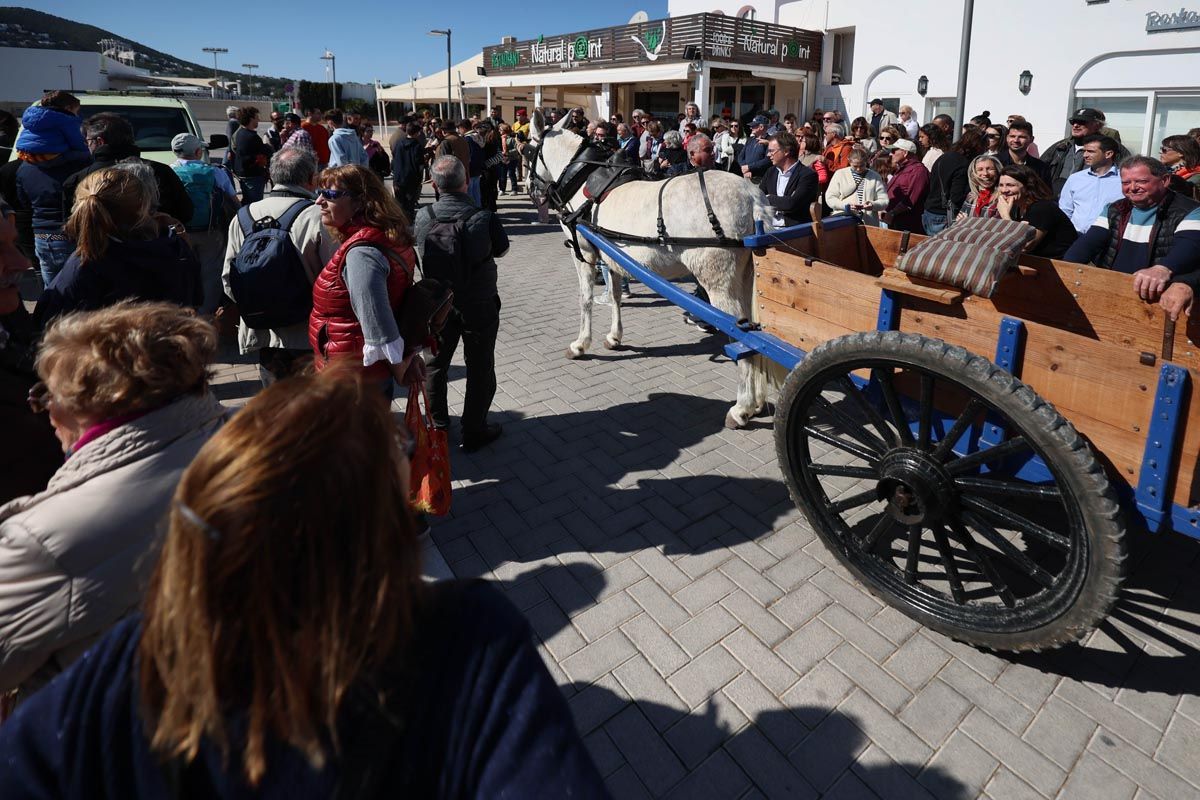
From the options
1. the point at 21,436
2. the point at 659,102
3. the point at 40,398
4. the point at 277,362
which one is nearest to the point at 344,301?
the point at 277,362

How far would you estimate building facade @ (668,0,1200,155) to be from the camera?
1363 cm

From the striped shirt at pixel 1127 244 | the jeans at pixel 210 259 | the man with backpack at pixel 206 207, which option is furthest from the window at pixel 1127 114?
the jeans at pixel 210 259

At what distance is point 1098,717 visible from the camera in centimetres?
239

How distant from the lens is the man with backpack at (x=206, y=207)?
5.72 m

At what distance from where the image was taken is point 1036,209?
406cm

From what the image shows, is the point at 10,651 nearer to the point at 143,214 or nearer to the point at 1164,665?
the point at 143,214

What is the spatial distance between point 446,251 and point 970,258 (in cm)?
259

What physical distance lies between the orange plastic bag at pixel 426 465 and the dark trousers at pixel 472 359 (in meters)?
0.95

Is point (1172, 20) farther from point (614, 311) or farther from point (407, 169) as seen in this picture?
point (407, 169)

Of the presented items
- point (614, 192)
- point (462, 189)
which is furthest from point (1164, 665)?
point (614, 192)

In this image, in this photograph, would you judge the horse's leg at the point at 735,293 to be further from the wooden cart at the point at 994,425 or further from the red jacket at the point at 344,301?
the red jacket at the point at 344,301

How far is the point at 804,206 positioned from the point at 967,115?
14634mm

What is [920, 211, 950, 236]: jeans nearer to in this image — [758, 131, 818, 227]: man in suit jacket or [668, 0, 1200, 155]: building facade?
[758, 131, 818, 227]: man in suit jacket

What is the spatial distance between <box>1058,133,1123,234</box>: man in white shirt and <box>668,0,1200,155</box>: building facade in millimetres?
11496
